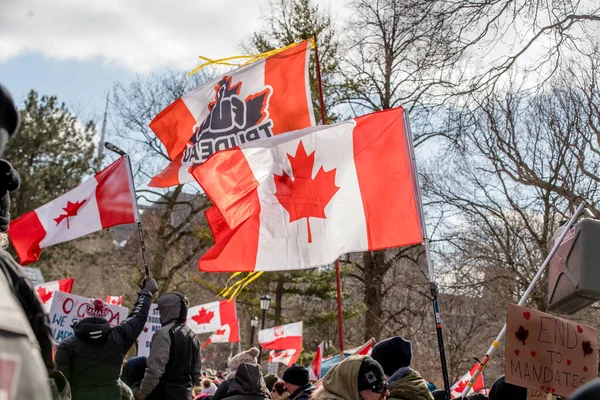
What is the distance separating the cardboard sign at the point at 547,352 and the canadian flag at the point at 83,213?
5.01 m

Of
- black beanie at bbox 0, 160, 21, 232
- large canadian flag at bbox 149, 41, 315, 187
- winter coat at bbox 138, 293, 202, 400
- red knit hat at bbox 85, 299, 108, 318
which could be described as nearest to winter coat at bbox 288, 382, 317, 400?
winter coat at bbox 138, 293, 202, 400

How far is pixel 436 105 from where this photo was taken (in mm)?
9938

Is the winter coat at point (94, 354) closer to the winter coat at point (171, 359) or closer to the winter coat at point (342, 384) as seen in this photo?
the winter coat at point (171, 359)

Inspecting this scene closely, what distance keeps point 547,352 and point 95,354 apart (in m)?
3.17

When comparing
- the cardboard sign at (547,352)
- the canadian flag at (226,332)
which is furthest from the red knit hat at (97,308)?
the canadian flag at (226,332)

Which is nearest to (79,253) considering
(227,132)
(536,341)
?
(227,132)

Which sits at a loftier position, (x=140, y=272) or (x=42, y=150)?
(x=42, y=150)

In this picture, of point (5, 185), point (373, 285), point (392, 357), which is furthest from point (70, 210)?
point (373, 285)

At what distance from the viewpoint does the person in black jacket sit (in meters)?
5.48

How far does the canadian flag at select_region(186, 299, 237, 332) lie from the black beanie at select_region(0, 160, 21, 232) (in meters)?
17.1

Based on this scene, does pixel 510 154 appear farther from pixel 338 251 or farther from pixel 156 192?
pixel 156 192

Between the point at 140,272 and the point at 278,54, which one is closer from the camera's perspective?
the point at 278,54

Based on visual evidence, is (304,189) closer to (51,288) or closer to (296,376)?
(296,376)

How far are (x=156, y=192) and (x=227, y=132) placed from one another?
20945mm
